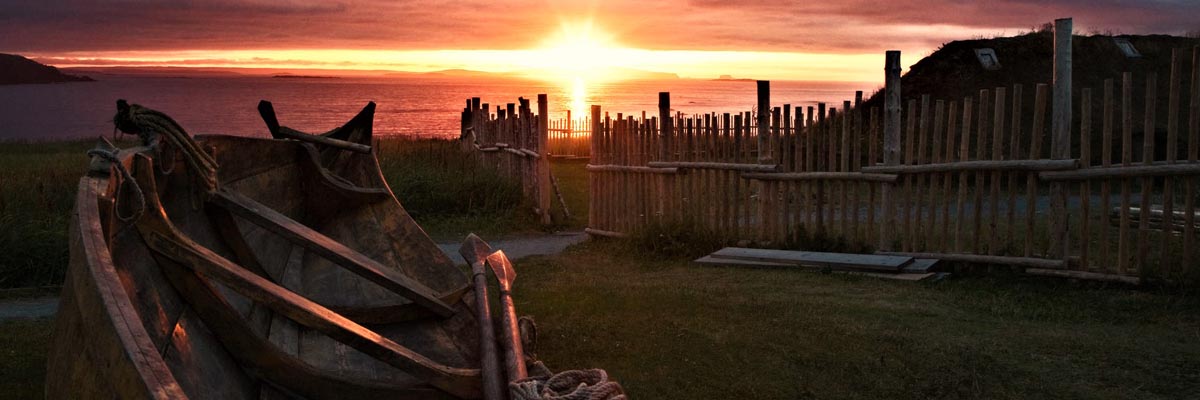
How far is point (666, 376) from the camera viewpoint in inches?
209

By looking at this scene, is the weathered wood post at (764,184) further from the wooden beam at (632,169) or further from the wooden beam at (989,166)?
the wooden beam at (989,166)

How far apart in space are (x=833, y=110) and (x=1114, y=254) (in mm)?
2733

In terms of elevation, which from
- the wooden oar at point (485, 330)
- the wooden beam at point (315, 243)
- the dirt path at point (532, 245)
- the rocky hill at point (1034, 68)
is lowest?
the dirt path at point (532, 245)

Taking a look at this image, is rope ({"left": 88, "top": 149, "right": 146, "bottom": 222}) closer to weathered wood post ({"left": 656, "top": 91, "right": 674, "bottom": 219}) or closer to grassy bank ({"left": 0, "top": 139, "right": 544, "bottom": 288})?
grassy bank ({"left": 0, "top": 139, "right": 544, "bottom": 288})

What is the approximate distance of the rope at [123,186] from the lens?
3.52 m

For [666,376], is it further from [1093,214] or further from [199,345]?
[1093,214]

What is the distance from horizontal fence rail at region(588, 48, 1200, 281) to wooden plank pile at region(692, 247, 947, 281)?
26cm

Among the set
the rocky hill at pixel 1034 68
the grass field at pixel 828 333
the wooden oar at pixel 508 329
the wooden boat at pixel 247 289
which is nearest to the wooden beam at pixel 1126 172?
the grass field at pixel 828 333

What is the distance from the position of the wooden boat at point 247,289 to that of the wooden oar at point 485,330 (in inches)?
4.7

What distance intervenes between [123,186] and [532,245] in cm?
806

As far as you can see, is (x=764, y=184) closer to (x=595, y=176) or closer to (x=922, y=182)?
(x=922, y=182)

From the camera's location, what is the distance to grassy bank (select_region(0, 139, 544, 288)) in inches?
356

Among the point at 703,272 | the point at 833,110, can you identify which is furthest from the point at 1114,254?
the point at 703,272

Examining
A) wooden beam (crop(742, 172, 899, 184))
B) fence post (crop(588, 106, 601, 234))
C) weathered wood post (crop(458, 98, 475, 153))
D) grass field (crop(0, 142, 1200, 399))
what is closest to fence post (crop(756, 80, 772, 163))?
wooden beam (crop(742, 172, 899, 184))
